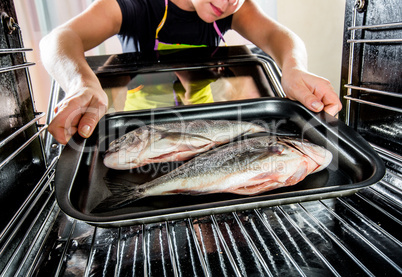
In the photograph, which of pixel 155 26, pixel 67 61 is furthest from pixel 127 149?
pixel 155 26

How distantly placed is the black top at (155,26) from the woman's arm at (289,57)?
7.7 inches

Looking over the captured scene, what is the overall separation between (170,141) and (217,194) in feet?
0.81

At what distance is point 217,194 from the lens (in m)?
0.65

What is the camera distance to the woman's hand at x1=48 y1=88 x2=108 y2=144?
0.72m

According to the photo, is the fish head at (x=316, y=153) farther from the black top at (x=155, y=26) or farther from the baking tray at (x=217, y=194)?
the black top at (x=155, y=26)

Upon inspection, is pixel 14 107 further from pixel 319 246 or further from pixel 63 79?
pixel 319 246

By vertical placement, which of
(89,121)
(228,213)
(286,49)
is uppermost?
(286,49)

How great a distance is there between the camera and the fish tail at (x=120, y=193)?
0.62 metres

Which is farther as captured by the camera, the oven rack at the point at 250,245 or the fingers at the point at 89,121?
the fingers at the point at 89,121

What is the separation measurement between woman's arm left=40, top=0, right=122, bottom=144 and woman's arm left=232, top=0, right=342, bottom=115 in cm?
59

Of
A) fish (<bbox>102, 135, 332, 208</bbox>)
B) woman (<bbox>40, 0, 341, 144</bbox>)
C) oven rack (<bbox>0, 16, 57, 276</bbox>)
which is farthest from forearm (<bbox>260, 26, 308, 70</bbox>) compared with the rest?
oven rack (<bbox>0, 16, 57, 276</bbox>)

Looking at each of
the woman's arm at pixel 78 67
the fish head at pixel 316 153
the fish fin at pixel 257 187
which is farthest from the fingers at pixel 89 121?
the fish head at pixel 316 153

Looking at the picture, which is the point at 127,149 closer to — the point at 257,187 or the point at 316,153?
the point at 257,187

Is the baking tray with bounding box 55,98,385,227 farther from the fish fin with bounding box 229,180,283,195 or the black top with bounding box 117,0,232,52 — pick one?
the black top with bounding box 117,0,232,52
